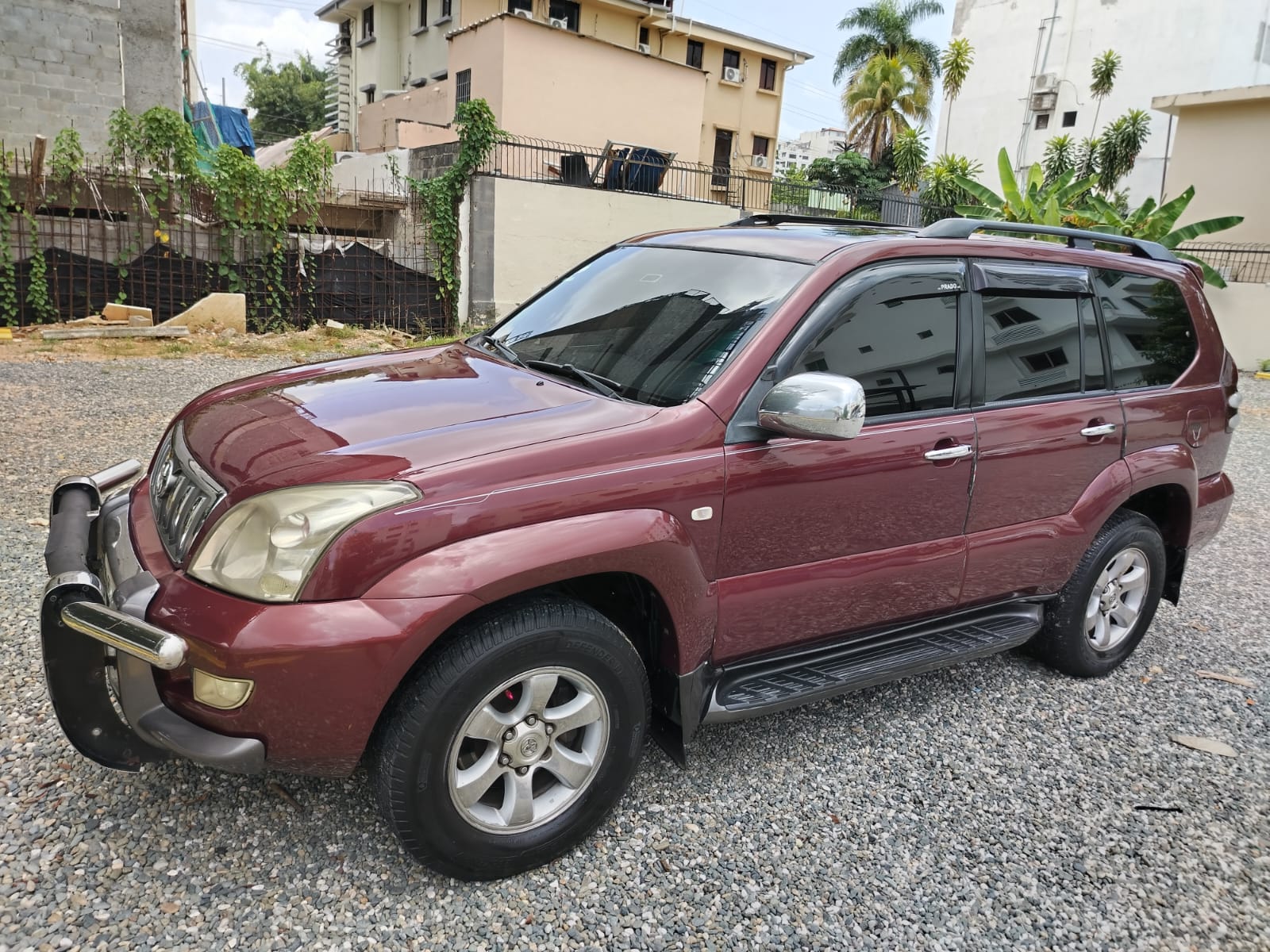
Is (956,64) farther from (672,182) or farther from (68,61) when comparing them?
(68,61)

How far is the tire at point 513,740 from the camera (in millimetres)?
2238

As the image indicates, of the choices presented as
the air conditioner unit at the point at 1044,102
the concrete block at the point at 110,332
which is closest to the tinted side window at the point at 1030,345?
the concrete block at the point at 110,332

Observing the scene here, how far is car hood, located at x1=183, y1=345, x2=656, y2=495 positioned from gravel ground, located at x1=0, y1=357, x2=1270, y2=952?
1.07 meters

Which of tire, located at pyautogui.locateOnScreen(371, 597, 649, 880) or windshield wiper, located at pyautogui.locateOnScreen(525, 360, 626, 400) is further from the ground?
windshield wiper, located at pyautogui.locateOnScreen(525, 360, 626, 400)

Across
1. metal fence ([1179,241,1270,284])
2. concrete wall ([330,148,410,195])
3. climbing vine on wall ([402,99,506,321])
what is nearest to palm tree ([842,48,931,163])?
metal fence ([1179,241,1270,284])

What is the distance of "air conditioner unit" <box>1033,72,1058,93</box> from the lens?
36.0 m

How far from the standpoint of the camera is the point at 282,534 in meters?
2.15

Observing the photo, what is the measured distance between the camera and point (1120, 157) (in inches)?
1159

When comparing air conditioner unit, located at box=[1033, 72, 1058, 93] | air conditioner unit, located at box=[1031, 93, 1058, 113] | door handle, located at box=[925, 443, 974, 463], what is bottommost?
door handle, located at box=[925, 443, 974, 463]

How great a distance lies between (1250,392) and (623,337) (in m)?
15.6

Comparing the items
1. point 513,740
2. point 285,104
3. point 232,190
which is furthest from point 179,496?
point 285,104

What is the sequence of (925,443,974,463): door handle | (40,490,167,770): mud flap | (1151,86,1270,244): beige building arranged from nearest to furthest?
(40,490,167,770): mud flap
(925,443,974,463): door handle
(1151,86,1270,244): beige building

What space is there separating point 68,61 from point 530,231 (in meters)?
7.54

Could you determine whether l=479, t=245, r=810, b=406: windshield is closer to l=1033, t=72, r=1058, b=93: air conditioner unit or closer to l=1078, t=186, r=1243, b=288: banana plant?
l=1078, t=186, r=1243, b=288: banana plant
